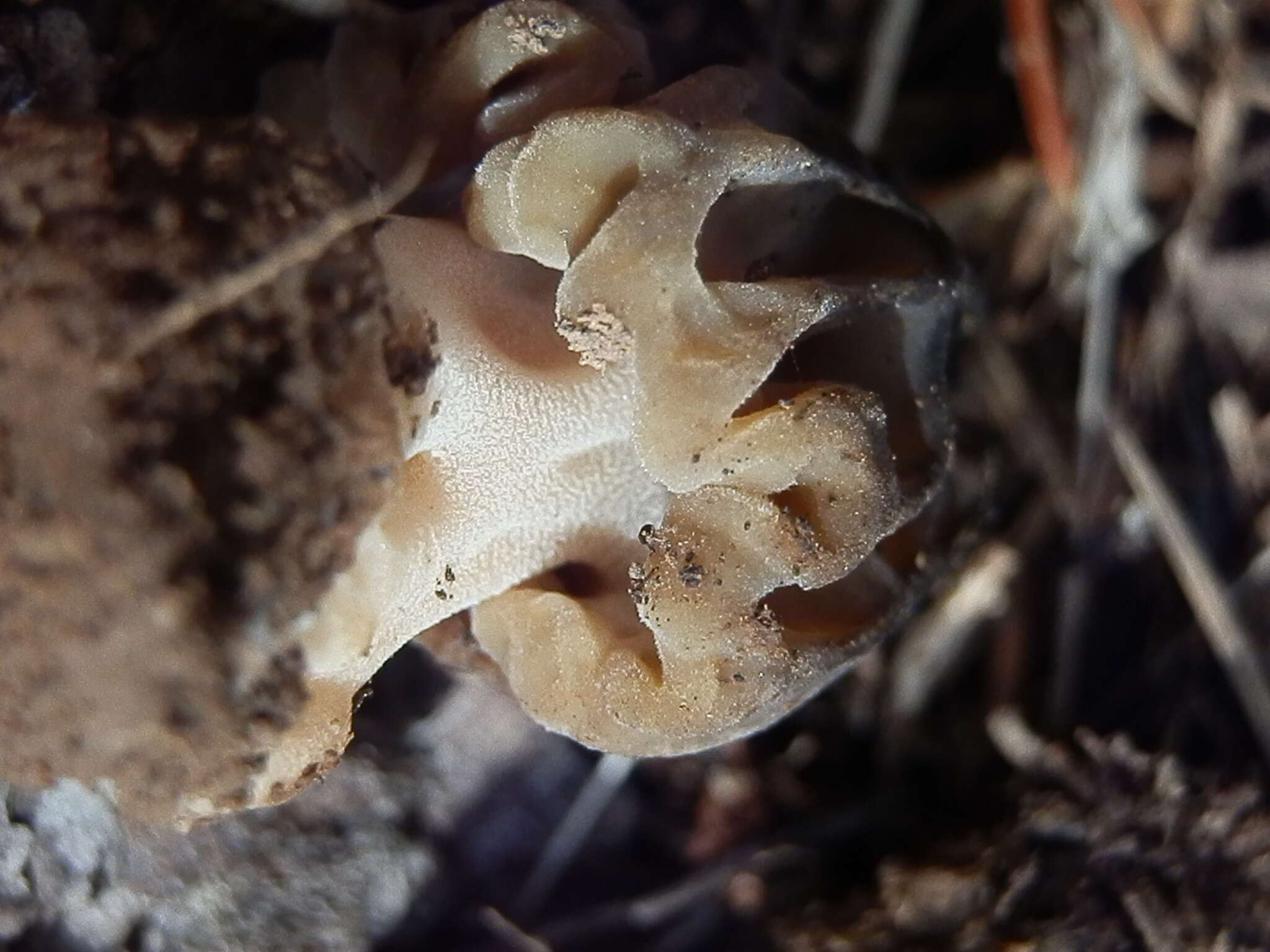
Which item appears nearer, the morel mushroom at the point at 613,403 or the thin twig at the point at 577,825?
the morel mushroom at the point at 613,403

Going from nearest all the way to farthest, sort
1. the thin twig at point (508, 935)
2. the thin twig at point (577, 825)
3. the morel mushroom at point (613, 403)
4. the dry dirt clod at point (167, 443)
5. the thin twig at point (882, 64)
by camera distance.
→ the dry dirt clod at point (167, 443), the morel mushroom at point (613, 403), the thin twig at point (508, 935), the thin twig at point (577, 825), the thin twig at point (882, 64)

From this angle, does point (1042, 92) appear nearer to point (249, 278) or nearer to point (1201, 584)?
point (1201, 584)

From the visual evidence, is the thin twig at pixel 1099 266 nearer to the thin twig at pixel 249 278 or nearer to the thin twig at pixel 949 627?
the thin twig at pixel 949 627

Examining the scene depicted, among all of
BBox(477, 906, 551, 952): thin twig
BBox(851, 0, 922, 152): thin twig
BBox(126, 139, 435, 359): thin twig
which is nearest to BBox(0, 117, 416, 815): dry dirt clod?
BBox(126, 139, 435, 359): thin twig

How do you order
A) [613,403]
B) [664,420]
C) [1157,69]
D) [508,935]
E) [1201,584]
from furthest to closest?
[1157,69] → [1201,584] → [508,935] → [613,403] → [664,420]

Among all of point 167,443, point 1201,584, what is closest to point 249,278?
point 167,443

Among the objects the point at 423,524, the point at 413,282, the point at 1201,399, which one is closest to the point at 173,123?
the point at 413,282

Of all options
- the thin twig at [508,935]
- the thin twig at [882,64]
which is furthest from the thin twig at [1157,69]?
the thin twig at [508,935]

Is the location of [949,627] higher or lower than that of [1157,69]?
lower
